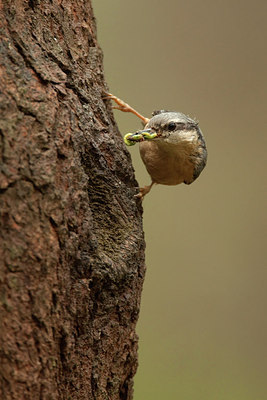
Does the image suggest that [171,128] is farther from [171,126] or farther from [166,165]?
[166,165]

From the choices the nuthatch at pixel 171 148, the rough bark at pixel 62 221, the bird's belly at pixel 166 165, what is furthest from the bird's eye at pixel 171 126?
the rough bark at pixel 62 221

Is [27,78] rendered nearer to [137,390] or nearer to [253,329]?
[137,390]

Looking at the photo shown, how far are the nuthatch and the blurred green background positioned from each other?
2.96ft

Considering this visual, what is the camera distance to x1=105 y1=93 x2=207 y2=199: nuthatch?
102 inches

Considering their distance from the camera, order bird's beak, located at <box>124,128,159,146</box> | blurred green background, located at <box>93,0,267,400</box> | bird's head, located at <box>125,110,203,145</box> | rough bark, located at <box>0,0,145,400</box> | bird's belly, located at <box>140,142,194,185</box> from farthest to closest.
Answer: blurred green background, located at <box>93,0,267,400</box>
bird's belly, located at <box>140,142,194,185</box>
bird's head, located at <box>125,110,203,145</box>
bird's beak, located at <box>124,128,159,146</box>
rough bark, located at <box>0,0,145,400</box>

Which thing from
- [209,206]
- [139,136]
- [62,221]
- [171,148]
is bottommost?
[62,221]

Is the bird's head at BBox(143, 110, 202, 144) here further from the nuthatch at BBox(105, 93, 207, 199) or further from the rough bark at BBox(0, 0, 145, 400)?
the rough bark at BBox(0, 0, 145, 400)

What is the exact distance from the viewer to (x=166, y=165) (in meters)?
2.73

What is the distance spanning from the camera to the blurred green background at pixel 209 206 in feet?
12.2

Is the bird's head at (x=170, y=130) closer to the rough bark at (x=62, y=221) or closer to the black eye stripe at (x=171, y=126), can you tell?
the black eye stripe at (x=171, y=126)

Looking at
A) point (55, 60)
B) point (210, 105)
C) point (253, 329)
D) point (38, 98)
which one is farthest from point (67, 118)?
point (253, 329)

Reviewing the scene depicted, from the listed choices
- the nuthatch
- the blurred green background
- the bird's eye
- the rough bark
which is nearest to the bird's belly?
the nuthatch

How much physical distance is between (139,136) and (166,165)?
354mm

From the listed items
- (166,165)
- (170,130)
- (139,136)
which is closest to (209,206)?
(166,165)
